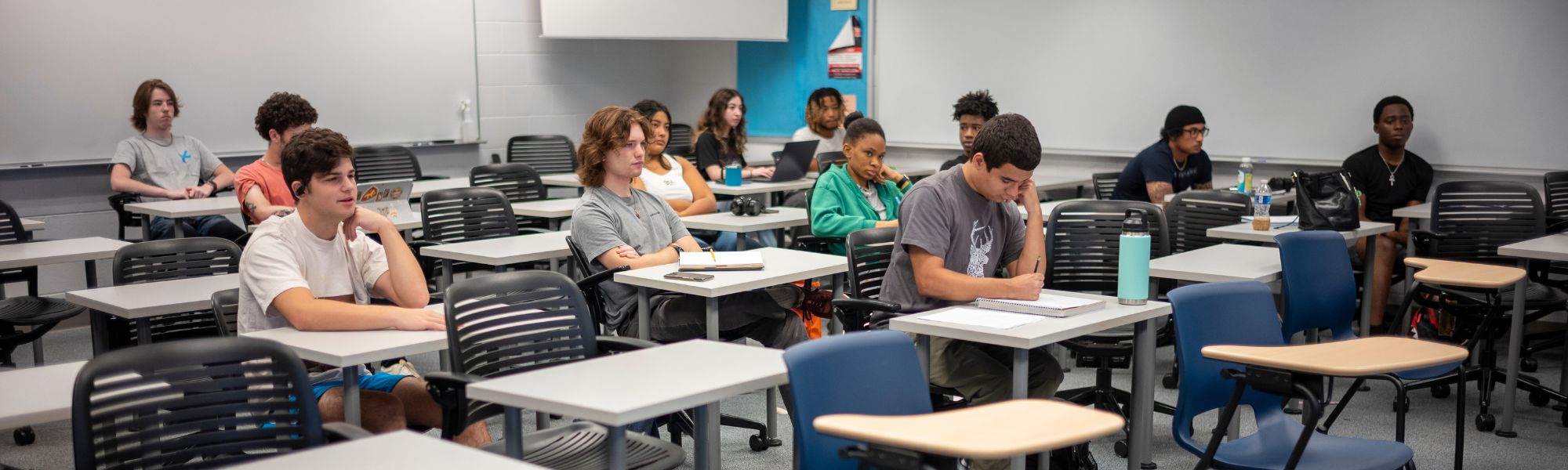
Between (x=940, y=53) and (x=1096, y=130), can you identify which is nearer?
(x=1096, y=130)

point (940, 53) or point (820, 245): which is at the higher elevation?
point (940, 53)

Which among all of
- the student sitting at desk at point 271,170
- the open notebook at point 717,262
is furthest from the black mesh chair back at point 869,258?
the student sitting at desk at point 271,170

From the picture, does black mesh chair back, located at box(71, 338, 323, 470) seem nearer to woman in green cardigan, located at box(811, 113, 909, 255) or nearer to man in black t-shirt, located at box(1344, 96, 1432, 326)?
woman in green cardigan, located at box(811, 113, 909, 255)

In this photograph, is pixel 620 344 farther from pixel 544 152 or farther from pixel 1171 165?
pixel 544 152

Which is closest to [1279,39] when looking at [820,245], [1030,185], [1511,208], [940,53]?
[1511,208]

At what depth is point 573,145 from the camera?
8914 mm

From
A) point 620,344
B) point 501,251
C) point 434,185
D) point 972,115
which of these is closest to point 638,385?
point 620,344

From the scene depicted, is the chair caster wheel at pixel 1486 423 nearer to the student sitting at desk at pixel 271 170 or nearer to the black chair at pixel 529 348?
the black chair at pixel 529 348

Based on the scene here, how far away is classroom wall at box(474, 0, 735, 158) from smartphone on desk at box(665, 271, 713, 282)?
528cm

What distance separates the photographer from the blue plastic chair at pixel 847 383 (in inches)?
89.1

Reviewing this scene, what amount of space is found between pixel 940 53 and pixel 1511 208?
12.7ft

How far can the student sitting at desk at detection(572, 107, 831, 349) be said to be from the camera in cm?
396

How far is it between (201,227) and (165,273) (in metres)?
2.31

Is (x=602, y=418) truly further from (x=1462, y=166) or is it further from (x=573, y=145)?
(x=573, y=145)
